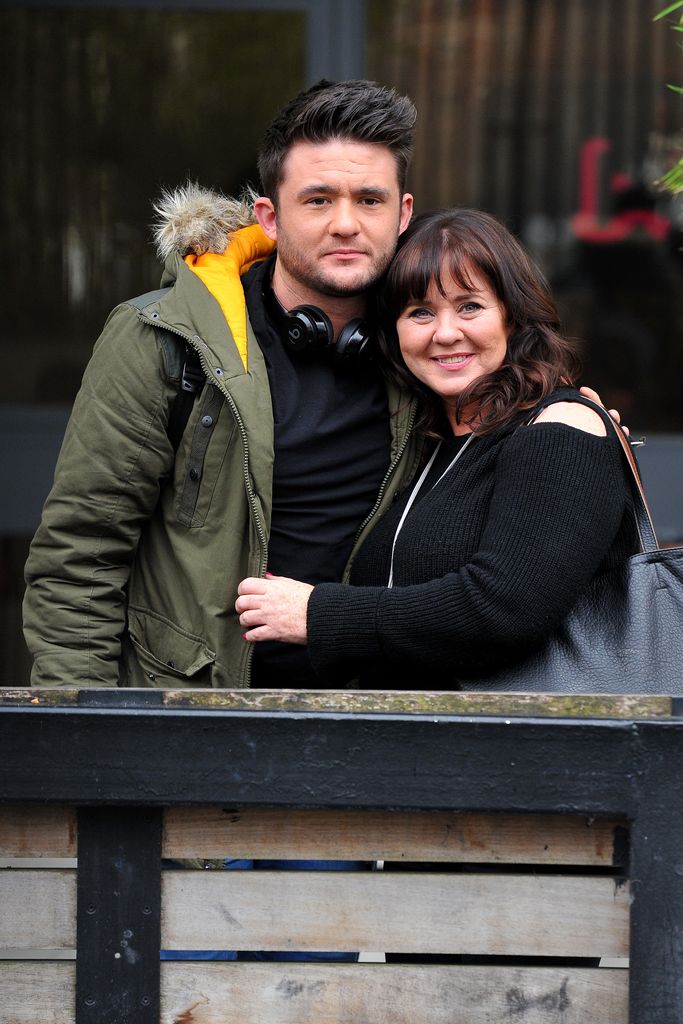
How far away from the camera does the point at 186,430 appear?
2.40 m

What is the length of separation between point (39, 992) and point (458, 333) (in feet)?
4.53

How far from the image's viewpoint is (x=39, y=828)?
171 centimetres

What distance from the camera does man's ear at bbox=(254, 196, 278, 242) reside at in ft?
8.57

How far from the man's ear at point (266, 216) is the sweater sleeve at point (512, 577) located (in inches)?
34.3

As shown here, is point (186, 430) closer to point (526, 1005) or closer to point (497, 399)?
point (497, 399)

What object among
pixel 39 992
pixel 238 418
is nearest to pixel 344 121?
pixel 238 418

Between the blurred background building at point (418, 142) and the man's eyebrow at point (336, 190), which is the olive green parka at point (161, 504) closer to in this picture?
the man's eyebrow at point (336, 190)

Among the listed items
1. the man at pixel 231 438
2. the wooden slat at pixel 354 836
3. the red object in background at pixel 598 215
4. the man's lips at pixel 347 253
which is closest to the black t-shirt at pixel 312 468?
the man at pixel 231 438

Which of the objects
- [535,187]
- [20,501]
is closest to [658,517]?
[535,187]

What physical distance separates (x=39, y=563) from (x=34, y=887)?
91cm

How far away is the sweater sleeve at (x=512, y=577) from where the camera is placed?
1939 millimetres

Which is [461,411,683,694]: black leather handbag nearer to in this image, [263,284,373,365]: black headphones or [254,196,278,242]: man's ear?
[263,284,373,365]: black headphones

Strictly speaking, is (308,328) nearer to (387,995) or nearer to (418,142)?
(387,995)

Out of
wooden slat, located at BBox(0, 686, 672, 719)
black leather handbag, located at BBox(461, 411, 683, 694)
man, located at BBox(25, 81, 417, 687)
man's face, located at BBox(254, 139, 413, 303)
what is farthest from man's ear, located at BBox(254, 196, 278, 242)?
wooden slat, located at BBox(0, 686, 672, 719)
